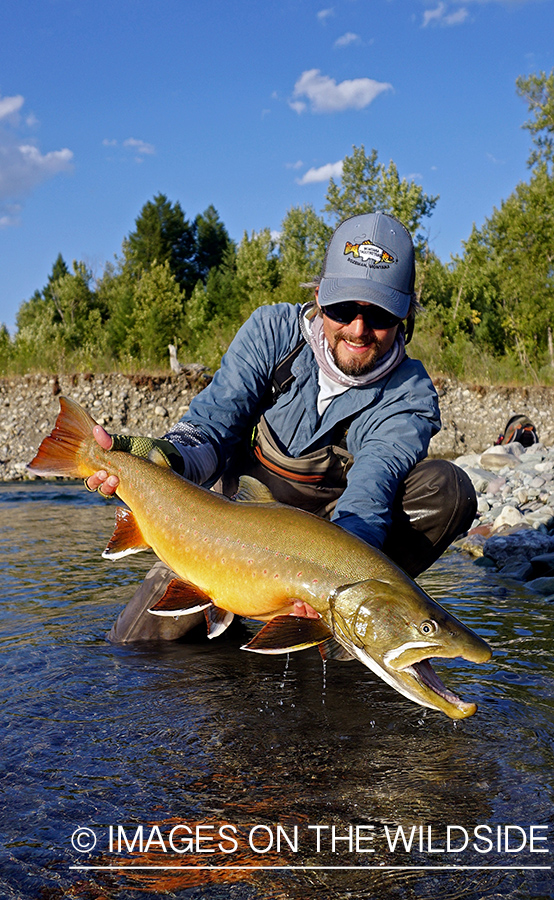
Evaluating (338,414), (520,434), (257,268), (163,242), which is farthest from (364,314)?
(163,242)

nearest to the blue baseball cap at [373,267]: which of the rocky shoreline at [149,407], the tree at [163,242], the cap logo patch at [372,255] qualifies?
the cap logo patch at [372,255]

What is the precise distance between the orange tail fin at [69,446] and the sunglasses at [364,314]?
1247mm

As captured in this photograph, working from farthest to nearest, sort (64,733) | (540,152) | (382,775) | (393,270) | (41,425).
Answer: (540,152) → (41,425) → (393,270) → (64,733) → (382,775)

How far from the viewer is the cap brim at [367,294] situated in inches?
133

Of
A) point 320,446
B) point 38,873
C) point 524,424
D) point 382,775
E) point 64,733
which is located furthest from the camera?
point 524,424

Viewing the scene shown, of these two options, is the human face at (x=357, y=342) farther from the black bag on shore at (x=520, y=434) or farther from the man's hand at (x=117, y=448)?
the black bag on shore at (x=520, y=434)

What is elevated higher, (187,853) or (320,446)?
(320,446)

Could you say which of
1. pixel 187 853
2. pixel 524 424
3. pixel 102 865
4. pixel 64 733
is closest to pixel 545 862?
pixel 187 853

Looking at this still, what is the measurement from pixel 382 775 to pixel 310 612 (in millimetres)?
569

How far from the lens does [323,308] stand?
356cm

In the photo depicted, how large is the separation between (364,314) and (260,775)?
2.07 meters

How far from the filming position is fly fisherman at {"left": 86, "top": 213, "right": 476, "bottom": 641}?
3.47 m

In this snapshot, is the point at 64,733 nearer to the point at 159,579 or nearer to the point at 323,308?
the point at 159,579

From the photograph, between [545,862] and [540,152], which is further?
[540,152]
